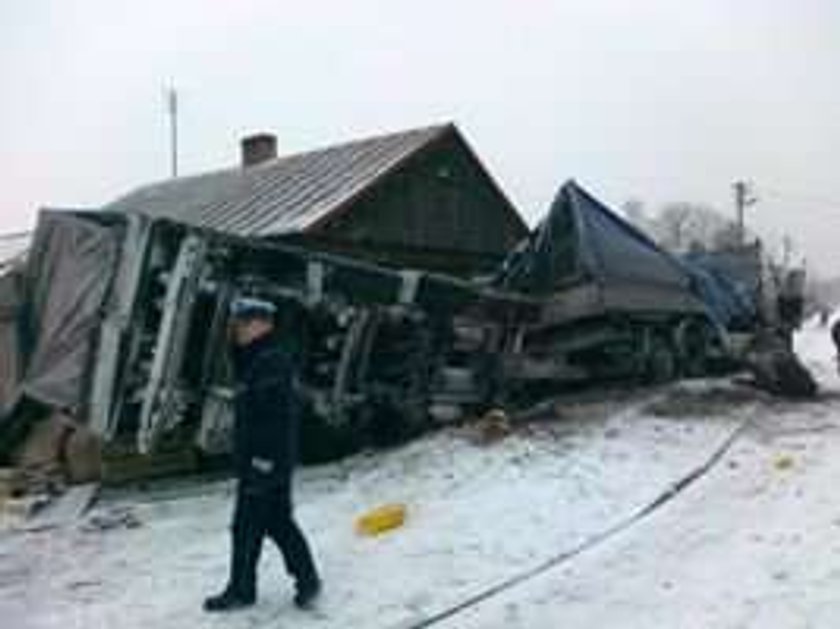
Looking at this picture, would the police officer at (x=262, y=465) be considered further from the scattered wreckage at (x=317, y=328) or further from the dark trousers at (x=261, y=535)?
the scattered wreckage at (x=317, y=328)

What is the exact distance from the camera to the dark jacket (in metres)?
6.06

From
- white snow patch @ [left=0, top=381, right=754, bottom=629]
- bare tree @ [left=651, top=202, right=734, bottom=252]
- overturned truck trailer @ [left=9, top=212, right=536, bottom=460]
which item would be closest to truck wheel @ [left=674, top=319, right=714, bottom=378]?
overturned truck trailer @ [left=9, top=212, right=536, bottom=460]

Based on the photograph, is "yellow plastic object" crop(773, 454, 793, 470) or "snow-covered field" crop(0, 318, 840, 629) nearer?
"snow-covered field" crop(0, 318, 840, 629)

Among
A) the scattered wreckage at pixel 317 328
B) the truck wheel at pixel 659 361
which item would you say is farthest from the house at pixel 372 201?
the truck wheel at pixel 659 361

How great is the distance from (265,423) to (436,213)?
17.3 meters

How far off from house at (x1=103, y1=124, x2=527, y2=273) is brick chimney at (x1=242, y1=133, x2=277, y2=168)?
1.0 inches

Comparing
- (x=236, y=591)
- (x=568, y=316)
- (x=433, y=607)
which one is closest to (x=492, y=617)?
(x=433, y=607)

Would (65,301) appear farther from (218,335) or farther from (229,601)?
(229,601)

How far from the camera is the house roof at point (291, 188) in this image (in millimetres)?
19250

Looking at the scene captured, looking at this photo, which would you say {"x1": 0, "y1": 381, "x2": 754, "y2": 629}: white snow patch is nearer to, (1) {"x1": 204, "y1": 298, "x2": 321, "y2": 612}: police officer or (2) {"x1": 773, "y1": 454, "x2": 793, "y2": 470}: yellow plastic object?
(1) {"x1": 204, "y1": 298, "x2": 321, "y2": 612}: police officer

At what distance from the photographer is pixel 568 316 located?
1325cm

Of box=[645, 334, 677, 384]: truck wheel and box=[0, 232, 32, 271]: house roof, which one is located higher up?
box=[0, 232, 32, 271]: house roof

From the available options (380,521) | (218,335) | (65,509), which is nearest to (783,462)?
(380,521)

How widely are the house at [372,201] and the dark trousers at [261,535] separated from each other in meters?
12.2
